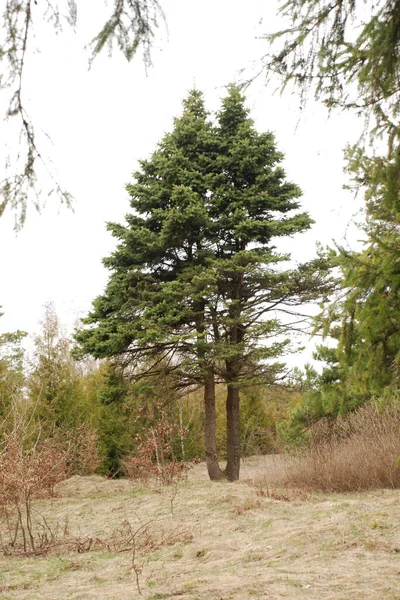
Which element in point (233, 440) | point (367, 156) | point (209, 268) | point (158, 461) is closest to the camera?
point (367, 156)

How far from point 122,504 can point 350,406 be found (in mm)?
6254

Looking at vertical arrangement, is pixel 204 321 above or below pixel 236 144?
below

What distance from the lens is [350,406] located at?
13508 mm

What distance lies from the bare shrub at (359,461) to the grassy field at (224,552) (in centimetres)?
98

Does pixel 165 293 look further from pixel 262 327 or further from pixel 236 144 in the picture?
pixel 236 144

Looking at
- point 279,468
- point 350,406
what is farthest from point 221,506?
point 350,406

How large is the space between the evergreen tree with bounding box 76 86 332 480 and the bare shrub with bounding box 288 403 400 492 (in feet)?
6.72

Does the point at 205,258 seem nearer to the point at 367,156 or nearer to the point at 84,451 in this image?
the point at 84,451

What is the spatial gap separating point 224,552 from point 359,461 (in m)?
5.42

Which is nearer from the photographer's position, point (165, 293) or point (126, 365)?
point (165, 293)

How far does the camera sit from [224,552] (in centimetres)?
587

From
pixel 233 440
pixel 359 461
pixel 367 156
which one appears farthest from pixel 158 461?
pixel 367 156

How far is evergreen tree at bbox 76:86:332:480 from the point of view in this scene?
1212 cm

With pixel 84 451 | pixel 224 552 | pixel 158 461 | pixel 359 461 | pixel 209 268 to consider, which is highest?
pixel 209 268
